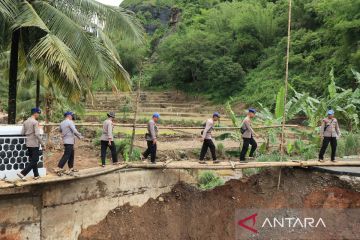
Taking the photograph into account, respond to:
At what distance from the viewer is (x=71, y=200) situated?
891 centimetres

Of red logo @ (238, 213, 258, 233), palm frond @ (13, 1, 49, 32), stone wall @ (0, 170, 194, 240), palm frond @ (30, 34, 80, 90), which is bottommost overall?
red logo @ (238, 213, 258, 233)

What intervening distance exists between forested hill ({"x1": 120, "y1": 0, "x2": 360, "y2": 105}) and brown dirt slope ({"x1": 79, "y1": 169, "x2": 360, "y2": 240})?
1418 centimetres

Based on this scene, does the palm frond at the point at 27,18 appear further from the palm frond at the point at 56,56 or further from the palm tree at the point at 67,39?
the palm frond at the point at 56,56

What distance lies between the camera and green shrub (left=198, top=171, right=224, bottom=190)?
11004mm

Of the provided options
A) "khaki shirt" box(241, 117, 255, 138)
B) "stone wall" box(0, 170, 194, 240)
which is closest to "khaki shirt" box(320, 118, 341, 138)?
"khaki shirt" box(241, 117, 255, 138)

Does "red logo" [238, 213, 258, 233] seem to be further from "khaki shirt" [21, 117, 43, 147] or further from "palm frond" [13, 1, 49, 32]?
"palm frond" [13, 1, 49, 32]

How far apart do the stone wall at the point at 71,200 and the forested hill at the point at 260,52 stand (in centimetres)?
1566

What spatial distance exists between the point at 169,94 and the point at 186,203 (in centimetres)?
3184

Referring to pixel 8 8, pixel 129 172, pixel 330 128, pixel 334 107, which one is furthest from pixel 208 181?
pixel 8 8

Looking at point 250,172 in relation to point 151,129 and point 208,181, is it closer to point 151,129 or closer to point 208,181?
point 208,181

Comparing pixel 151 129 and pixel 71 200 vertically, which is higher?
pixel 151 129

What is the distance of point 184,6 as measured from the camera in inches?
2630

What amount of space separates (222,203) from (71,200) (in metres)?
3.57

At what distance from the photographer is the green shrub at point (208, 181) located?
1100cm
